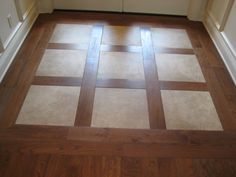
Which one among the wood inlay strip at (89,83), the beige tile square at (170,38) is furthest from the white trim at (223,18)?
the wood inlay strip at (89,83)

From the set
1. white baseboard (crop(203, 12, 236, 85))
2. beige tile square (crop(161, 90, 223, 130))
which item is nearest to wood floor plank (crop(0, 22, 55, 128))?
beige tile square (crop(161, 90, 223, 130))

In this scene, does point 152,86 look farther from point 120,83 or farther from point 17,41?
point 17,41

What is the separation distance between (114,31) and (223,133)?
1.58 meters

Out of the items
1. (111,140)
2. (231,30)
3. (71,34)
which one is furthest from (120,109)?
(231,30)

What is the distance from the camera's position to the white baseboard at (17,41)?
195 cm

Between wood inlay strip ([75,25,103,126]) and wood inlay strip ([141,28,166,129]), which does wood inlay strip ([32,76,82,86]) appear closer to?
wood inlay strip ([75,25,103,126])

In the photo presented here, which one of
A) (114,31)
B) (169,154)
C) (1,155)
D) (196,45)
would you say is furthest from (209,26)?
(1,155)

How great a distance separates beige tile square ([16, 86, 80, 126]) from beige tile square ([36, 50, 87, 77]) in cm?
19

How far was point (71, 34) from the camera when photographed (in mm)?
2502

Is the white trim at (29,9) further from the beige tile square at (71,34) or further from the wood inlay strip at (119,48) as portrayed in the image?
the wood inlay strip at (119,48)

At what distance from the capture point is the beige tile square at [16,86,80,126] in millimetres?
1581

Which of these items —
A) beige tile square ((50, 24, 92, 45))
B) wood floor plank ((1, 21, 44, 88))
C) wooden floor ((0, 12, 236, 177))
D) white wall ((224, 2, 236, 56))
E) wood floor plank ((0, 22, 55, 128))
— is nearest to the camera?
wooden floor ((0, 12, 236, 177))

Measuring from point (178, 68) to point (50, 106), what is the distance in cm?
116

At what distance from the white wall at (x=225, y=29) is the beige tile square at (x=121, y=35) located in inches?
31.8
